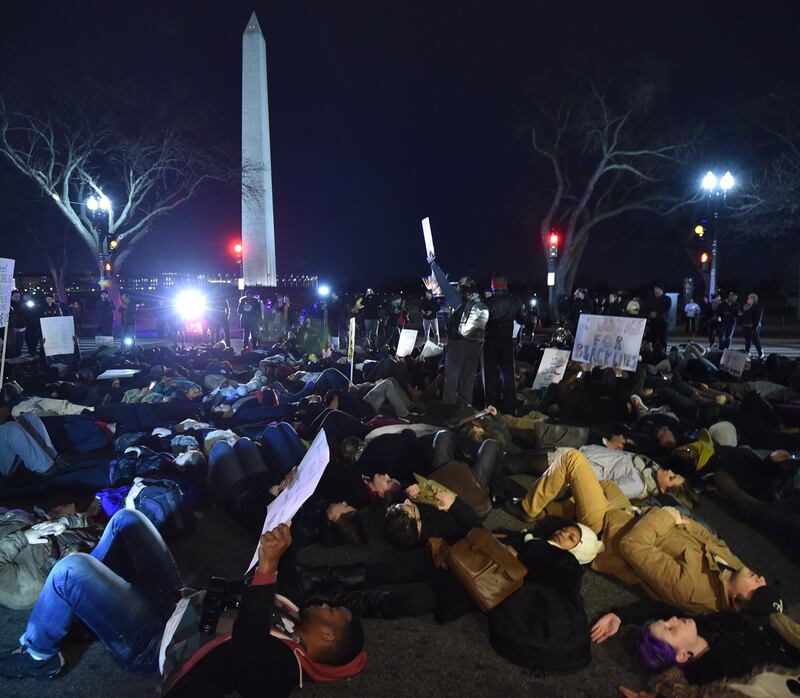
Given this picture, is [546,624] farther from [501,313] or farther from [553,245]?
[553,245]

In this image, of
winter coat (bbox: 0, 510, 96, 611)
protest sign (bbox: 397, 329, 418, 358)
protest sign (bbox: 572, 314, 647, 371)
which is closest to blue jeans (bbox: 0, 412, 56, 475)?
winter coat (bbox: 0, 510, 96, 611)

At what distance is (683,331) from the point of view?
74.2 feet

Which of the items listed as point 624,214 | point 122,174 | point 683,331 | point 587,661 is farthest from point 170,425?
point 624,214

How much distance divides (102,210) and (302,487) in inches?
920

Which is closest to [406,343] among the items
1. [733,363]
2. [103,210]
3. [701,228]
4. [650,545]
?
[733,363]

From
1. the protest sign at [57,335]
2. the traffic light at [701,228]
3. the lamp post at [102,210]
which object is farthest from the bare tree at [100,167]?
the traffic light at [701,228]

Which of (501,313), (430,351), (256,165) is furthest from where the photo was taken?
(256,165)

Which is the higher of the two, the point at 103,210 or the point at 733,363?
the point at 103,210

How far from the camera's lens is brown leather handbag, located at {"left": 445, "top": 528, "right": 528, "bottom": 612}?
3238 millimetres

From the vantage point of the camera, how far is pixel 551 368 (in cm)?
896

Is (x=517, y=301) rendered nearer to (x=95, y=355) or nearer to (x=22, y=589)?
(x=22, y=589)

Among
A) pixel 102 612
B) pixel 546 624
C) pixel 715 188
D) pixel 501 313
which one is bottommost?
pixel 546 624

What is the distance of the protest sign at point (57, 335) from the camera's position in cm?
1187

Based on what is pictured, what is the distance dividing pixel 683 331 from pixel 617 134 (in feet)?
34.0
